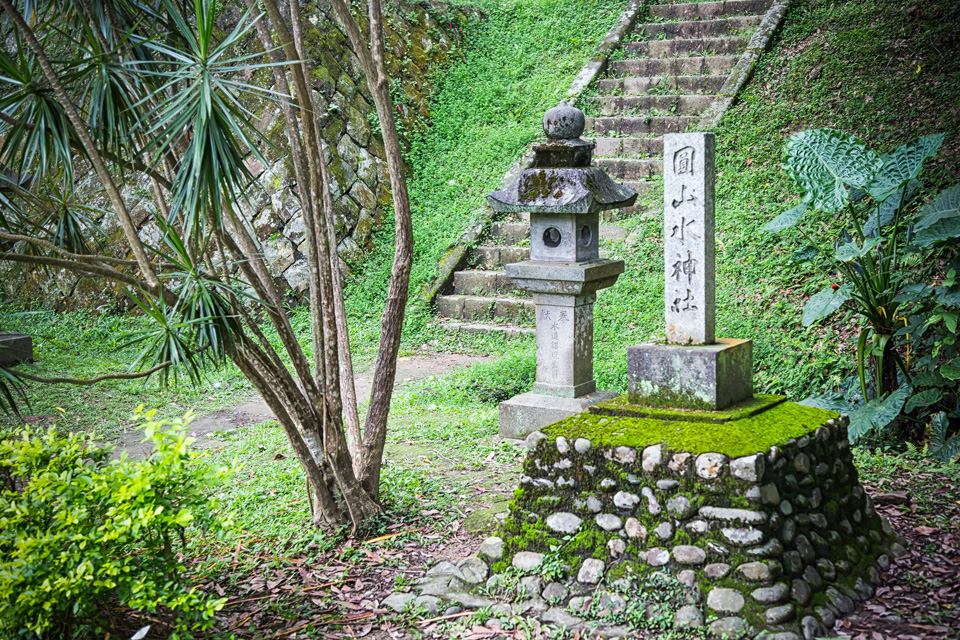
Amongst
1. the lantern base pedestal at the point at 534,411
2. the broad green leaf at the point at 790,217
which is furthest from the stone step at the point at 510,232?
the broad green leaf at the point at 790,217

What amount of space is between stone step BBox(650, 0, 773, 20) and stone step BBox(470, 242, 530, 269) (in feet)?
16.8

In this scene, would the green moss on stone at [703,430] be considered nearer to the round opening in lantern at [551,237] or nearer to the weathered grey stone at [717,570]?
the weathered grey stone at [717,570]

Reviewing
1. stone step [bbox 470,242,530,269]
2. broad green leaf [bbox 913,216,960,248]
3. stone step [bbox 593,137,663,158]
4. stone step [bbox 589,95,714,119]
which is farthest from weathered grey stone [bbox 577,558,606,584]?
stone step [bbox 589,95,714,119]

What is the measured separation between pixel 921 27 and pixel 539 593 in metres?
8.51

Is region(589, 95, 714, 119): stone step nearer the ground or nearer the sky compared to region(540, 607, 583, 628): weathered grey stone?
nearer the sky

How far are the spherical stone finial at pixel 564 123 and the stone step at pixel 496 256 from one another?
3422 millimetres

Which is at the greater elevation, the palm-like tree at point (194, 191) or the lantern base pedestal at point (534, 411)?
the palm-like tree at point (194, 191)

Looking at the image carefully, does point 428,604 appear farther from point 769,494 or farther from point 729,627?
point 769,494

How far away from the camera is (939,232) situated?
505 cm

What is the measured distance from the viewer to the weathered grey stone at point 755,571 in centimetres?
338

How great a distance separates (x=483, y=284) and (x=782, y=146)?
144 inches

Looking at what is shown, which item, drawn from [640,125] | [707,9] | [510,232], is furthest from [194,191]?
[707,9]

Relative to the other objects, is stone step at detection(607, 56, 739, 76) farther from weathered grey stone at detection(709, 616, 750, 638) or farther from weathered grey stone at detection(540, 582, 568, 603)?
weathered grey stone at detection(709, 616, 750, 638)

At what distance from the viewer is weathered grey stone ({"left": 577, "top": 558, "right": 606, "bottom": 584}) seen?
3723 millimetres
